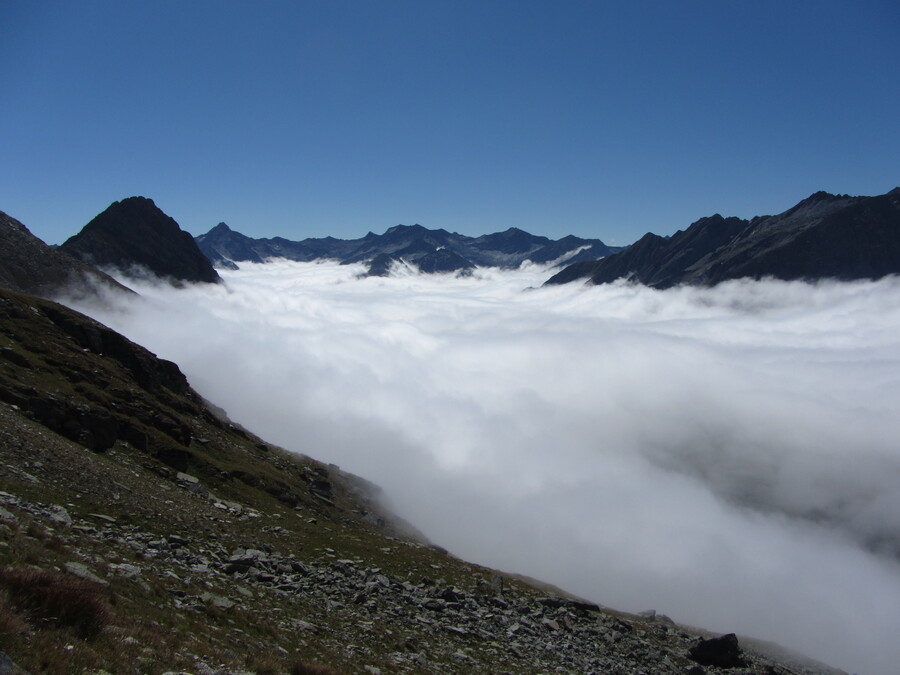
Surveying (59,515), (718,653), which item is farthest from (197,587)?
(718,653)

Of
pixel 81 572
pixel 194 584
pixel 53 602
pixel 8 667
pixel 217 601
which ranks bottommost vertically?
pixel 194 584

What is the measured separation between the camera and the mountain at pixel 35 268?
16138 cm

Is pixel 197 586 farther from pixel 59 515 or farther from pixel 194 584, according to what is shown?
pixel 59 515

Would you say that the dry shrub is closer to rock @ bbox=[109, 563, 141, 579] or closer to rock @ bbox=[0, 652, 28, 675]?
rock @ bbox=[0, 652, 28, 675]

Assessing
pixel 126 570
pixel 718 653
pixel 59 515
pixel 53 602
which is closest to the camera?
pixel 53 602

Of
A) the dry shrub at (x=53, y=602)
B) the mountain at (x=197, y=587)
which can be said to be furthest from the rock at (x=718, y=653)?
the dry shrub at (x=53, y=602)

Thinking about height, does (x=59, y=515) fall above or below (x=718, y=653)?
above

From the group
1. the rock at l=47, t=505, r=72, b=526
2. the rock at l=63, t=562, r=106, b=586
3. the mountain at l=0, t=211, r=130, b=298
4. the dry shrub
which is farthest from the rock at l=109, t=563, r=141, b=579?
the mountain at l=0, t=211, r=130, b=298

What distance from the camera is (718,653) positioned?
119ft

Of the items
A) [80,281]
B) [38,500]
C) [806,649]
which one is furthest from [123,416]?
[806,649]

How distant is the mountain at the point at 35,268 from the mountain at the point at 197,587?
132 m

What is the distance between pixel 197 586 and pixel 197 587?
234mm

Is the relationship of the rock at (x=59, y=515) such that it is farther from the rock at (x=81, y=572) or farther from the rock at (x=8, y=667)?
the rock at (x=8, y=667)

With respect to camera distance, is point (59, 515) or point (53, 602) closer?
point (53, 602)
